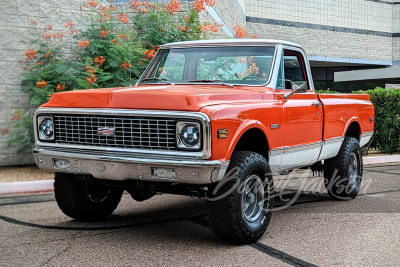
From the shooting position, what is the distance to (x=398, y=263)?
4.77m

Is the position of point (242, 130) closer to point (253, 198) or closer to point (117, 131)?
point (253, 198)

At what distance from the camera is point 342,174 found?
308 inches

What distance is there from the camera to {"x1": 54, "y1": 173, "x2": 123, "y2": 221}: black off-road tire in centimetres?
610

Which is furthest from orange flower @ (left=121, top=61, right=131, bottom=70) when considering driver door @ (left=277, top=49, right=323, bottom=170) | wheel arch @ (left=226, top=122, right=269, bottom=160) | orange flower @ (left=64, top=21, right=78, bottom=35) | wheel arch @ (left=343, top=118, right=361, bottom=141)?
wheel arch @ (left=226, top=122, right=269, bottom=160)

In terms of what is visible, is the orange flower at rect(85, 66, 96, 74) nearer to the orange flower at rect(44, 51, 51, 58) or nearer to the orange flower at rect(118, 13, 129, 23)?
the orange flower at rect(44, 51, 51, 58)

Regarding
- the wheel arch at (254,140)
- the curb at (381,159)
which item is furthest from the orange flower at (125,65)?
the curb at (381,159)

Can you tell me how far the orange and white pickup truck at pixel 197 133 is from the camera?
4996 millimetres

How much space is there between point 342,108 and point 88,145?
12.9 ft

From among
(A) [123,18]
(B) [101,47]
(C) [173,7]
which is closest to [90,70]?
(B) [101,47]

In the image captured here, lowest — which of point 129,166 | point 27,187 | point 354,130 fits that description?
point 27,187

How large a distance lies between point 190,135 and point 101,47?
645cm

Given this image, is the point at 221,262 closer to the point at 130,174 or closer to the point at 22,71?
the point at 130,174

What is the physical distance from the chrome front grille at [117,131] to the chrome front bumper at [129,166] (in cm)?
14

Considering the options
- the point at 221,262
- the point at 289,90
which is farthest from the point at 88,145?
the point at 289,90
